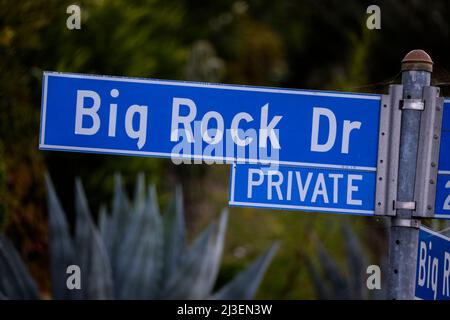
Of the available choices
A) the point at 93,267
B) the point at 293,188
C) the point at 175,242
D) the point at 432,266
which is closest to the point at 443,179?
the point at 432,266

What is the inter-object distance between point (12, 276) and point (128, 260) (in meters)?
0.64

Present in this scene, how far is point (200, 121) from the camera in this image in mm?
1727

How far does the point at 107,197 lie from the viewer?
5.75 meters

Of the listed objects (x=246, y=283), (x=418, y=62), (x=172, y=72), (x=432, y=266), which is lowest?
(x=246, y=283)

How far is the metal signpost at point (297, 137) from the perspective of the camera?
5.33 ft

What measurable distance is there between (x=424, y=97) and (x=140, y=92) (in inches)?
28.8

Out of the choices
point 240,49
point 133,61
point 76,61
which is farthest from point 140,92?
point 240,49

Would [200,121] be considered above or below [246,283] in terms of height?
above

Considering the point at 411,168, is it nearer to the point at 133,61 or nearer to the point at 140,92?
the point at 140,92

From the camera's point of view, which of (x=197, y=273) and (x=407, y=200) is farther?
(x=197, y=273)

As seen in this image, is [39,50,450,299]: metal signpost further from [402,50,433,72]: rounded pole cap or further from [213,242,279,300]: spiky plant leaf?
[213,242,279,300]: spiky plant leaf

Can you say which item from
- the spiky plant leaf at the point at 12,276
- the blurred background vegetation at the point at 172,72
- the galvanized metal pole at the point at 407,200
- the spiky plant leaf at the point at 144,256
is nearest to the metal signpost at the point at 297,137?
the galvanized metal pole at the point at 407,200

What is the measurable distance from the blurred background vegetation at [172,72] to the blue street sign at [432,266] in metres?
0.17

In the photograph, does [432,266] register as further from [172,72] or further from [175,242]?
[172,72]
